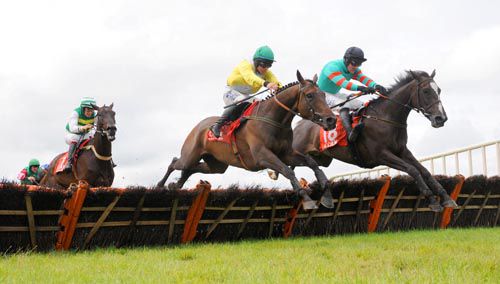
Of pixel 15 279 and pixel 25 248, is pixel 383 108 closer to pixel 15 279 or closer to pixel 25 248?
pixel 25 248

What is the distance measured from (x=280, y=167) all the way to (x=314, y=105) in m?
0.90

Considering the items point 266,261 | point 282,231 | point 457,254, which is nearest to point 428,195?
point 282,231

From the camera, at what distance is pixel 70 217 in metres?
6.98

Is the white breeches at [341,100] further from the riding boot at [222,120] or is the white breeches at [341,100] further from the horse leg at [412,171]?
the riding boot at [222,120]

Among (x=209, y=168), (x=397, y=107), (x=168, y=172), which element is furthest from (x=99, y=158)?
(x=397, y=107)

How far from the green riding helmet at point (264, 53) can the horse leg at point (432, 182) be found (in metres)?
2.49

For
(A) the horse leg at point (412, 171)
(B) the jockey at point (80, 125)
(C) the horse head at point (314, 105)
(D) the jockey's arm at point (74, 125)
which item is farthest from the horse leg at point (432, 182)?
(D) the jockey's arm at point (74, 125)

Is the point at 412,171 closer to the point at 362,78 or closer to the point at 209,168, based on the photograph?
the point at 362,78

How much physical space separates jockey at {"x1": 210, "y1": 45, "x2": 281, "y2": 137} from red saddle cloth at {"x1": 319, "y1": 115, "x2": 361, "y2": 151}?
1.31 m

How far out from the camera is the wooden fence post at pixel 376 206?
31.2ft

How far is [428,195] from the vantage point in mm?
8750

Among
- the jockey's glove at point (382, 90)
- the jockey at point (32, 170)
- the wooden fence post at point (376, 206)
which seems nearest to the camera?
the wooden fence post at point (376, 206)

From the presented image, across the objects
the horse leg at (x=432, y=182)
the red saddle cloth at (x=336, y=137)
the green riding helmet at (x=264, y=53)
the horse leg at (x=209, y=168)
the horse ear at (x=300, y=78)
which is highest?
the green riding helmet at (x=264, y=53)

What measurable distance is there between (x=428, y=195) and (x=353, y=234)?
1.25m
